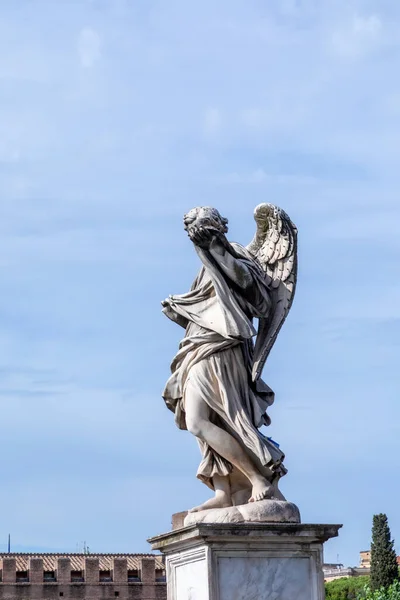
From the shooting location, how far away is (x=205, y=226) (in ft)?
38.9

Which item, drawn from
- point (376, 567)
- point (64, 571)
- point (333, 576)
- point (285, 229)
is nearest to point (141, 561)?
point (64, 571)

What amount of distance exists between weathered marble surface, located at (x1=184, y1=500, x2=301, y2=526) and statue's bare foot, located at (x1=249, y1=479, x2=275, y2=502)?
7 centimetres

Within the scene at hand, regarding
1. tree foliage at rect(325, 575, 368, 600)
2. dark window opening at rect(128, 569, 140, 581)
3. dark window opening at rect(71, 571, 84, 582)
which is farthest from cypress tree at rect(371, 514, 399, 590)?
dark window opening at rect(71, 571, 84, 582)

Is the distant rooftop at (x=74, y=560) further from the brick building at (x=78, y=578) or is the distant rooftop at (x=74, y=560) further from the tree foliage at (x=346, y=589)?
the tree foliage at (x=346, y=589)

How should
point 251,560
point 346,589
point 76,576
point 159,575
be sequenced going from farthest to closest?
point 346,589 → point 159,575 → point 76,576 → point 251,560

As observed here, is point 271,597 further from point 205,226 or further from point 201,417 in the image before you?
point 205,226

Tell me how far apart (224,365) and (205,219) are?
1169mm

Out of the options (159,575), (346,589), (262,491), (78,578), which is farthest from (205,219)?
(346,589)

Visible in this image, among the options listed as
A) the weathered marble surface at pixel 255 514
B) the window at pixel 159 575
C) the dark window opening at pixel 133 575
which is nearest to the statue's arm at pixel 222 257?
the weathered marble surface at pixel 255 514

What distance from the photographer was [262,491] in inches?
452

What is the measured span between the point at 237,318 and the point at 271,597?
217cm

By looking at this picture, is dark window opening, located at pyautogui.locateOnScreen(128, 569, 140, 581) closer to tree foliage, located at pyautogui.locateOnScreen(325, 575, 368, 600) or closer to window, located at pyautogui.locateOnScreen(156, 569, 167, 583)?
window, located at pyautogui.locateOnScreen(156, 569, 167, 583)

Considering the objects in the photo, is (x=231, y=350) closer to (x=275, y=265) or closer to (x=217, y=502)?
(x=275, y=265)

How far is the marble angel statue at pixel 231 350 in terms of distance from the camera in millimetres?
11602
